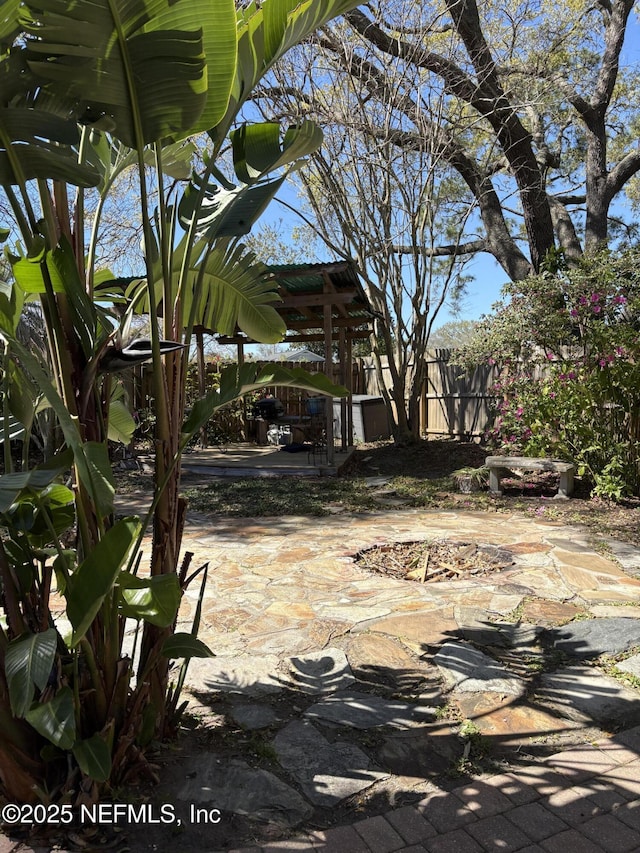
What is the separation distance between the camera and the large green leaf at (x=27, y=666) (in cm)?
161

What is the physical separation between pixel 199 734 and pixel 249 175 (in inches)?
87.9

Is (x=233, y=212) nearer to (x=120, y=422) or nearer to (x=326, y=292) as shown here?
(x=120, y=422)

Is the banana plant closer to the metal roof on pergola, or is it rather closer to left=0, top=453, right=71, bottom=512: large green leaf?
left=0, top=453, right=71, bottom=512: large green leaf

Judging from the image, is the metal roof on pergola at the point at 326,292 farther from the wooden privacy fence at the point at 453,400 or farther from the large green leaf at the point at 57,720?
the large green leaf at the point at 57,720

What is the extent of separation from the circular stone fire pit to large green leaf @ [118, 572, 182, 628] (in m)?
2.96

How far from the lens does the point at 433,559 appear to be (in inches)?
197

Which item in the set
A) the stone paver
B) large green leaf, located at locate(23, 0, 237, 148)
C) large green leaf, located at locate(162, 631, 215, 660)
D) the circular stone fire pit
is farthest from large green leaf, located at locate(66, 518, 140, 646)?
the circular stone fire pit

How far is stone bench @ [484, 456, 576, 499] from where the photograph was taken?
7.29 meters

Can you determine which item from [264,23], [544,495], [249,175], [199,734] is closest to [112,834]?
[199,734]

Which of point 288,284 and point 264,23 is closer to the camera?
point 264,23

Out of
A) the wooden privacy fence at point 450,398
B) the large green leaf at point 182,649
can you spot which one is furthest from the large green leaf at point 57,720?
the wooden privacy fence at point 450,398

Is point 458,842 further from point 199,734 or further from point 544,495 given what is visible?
point 544,495

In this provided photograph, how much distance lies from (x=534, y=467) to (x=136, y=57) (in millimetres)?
6703

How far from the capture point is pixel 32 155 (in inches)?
68.1
